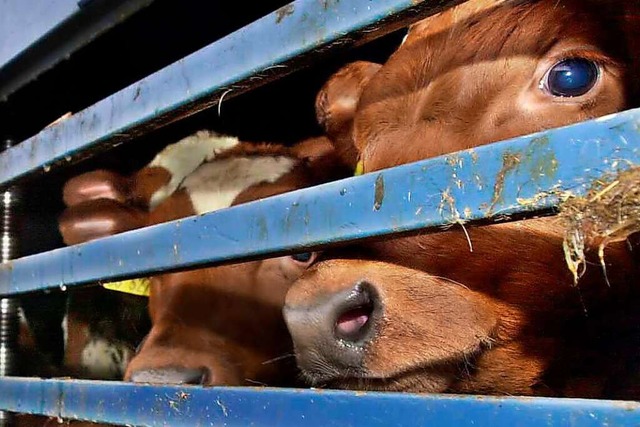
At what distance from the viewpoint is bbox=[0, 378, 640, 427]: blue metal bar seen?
84 cm

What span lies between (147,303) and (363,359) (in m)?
2.01

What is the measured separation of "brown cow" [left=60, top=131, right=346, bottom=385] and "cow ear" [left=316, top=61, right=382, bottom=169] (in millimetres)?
182

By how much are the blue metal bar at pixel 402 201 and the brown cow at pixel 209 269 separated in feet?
1.84

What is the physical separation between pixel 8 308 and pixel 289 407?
4.34ft

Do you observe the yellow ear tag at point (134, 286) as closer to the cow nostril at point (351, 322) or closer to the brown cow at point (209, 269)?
the brown cow at point (209, 269)

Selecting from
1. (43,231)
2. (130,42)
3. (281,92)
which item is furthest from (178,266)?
(281,92)

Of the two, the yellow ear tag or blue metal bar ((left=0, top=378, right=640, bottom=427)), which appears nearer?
blue metal bar ((left=0, top=378, right=640, bottom=427))

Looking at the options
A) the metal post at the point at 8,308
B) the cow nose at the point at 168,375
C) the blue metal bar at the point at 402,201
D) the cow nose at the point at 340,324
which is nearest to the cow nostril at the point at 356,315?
the cow nose at the point at 340,324

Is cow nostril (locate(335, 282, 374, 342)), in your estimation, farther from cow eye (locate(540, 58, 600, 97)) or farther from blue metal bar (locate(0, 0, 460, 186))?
cow eye (locate(540, 58, 600, 97))

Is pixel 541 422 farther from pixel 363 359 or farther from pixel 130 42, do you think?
pixel 130 42

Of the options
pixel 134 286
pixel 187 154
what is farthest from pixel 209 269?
pixel 187 154

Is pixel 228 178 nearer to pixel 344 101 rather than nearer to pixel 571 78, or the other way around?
pixel 344 101

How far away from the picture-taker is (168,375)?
84.5 inches

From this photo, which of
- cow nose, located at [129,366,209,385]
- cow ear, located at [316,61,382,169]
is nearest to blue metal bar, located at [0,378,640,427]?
cow nose, located at [129,366,209,385]
